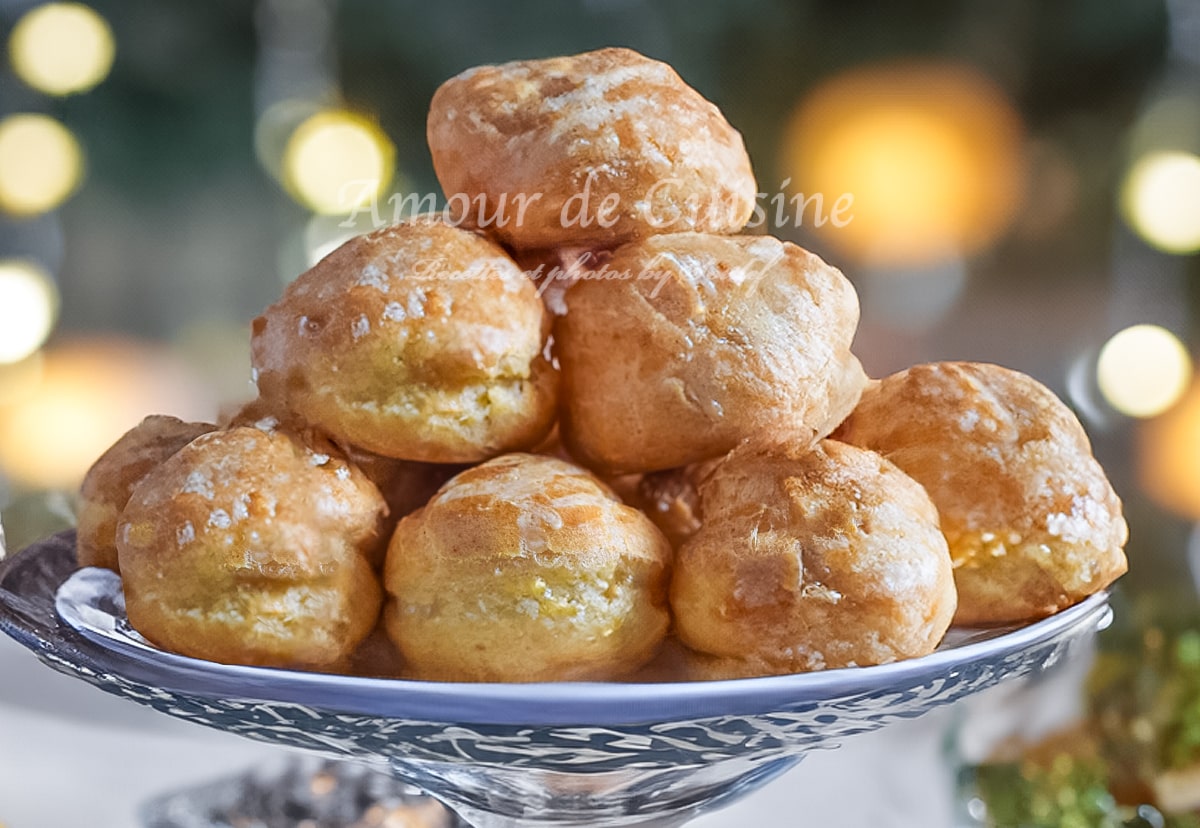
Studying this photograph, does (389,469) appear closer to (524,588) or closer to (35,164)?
(524,588)

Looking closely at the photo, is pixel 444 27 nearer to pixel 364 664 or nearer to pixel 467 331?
pixel 467 331

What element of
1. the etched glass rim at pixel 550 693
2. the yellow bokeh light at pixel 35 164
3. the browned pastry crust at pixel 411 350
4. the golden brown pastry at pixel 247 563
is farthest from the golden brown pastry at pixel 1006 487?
the yellow bokeh light at pixel 35 164

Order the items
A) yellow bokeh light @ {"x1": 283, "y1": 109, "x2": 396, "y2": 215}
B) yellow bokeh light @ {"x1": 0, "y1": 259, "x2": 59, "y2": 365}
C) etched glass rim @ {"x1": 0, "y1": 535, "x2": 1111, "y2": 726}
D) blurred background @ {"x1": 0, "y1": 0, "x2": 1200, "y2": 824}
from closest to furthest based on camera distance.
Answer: etched glass rim @ {"x1": 0, "y1": 535, "x2": 1111, "y2": 726}, blurred background @ {"x1": 0, "y1": 0, "x2": 1200, "y2": 824}, yellow bokeh light @ {"x1": 283, "y1": 109, "x2": 396, "y2": 215}, yellow bokeh light @ {"x1": 0, "y1": 259, "x2": 59, "y2": 365}

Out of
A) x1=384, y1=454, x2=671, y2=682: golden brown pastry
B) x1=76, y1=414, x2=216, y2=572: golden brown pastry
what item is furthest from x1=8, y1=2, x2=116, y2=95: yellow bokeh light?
x1=384, y1=454, x2=671, y2=682: golden brown pastry

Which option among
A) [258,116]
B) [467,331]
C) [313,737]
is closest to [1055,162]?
[258,116]

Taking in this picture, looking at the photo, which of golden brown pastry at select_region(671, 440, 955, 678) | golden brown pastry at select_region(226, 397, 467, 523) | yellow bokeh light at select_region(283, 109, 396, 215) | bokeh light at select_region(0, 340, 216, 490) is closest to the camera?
golden brown pastry at select_region(671, 440, 955, 678)

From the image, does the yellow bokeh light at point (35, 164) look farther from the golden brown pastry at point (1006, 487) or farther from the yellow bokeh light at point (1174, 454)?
the yellow bokeh light at point (1174, 454)

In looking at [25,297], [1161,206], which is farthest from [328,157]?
[1161,206]

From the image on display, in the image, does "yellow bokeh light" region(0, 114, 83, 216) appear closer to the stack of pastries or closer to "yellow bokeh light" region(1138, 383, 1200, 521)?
the stack of pastries
